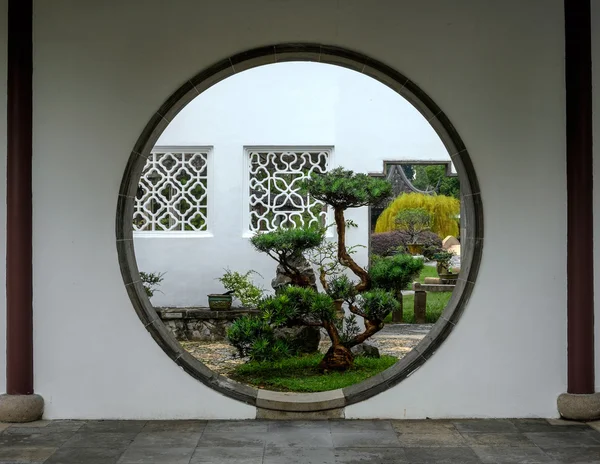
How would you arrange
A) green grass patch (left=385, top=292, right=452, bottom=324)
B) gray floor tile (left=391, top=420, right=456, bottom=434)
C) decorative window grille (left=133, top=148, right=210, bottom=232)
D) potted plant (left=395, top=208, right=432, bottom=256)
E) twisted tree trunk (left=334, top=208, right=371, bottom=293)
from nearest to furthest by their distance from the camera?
gray floor tile (left=391, top=420, right=456, bottom=434) < twisted tree trunk (left=334, top=208, right=371, bottom=293) < decorative window grille (left=133, top=148, right=210, bottom=232) < green grass patch (left=385, top=292, right=452, bottom=324) < potted plant (left=395, top=208, right=432, bottom=256)

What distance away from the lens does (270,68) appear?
284 inches

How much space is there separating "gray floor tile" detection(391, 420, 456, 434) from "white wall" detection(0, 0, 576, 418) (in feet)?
0.22

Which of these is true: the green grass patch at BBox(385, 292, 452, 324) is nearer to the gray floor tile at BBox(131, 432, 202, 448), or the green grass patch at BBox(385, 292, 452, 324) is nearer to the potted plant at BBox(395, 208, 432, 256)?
the potted plant at BBox(395, 208, 432, 256)

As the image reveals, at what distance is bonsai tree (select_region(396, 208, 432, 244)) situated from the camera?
34.9 feet

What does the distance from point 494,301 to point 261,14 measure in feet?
6.17

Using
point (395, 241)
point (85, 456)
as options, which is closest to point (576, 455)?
point (85, 456)

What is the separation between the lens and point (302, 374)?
5.64m

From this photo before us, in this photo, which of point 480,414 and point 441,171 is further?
point 441,171

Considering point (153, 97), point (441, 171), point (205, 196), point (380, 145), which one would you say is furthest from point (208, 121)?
point (441, 171)

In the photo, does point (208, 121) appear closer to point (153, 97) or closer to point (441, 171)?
point (153, 97)

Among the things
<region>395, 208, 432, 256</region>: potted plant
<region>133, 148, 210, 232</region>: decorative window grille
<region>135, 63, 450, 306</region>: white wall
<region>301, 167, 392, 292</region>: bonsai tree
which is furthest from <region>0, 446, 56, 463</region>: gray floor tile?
<region>395, 208, 432, 256</region>: potted plant

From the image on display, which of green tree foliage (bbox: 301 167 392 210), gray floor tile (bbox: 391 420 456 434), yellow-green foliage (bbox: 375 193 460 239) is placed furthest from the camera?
yellow-green foliage (bbox: 375 193 460 239)

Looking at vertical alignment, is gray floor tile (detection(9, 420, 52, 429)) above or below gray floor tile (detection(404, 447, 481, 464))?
above

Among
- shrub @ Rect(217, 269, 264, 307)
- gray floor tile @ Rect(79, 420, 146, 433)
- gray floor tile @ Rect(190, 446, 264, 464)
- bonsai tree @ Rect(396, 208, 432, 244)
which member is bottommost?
gray floor tile @ Rect(190, 446, 264, 464)
